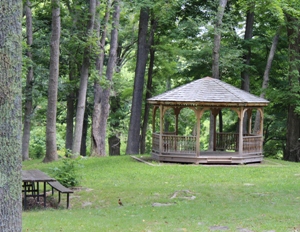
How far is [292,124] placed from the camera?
24062mm

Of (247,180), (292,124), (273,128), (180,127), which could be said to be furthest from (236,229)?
(180,127)

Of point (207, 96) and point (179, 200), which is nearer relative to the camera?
point (179, 200)

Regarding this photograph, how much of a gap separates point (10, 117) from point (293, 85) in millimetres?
19248

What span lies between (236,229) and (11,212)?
447 centimetres

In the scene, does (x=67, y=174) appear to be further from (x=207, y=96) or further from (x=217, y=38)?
(x=217, y=38)

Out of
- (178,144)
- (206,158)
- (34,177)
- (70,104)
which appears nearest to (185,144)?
(178,144)

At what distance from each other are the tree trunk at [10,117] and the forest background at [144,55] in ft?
44.4

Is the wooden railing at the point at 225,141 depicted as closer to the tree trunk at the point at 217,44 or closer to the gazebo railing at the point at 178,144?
the tree trunk at the point at 217,44

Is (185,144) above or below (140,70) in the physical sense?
below

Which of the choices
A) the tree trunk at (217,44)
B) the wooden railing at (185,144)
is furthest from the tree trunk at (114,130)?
the wooden railing at (185,144)

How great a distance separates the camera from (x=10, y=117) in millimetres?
5238

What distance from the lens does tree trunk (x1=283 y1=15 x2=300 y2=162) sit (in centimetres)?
2277

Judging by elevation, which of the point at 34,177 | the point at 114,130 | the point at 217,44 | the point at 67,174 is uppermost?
the point at 217,44

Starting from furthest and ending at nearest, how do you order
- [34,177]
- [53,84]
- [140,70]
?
[140,70] → [53,84] → [34,177]
